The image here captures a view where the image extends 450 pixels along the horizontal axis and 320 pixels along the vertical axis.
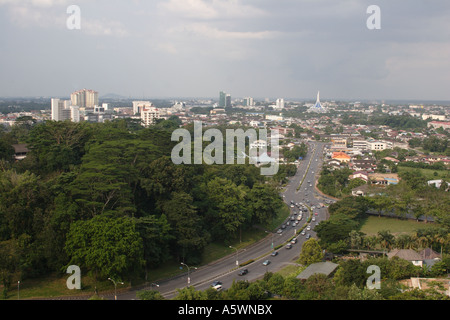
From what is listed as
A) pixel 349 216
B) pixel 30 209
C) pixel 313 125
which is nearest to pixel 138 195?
pixel 30 209

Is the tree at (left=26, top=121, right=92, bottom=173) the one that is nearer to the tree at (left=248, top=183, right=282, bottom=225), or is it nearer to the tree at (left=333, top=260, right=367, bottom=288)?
the tree at (left=248, top=183, right=282, bottom=225)

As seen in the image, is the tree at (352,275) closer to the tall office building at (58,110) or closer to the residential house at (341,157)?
the residential house at (341,157)

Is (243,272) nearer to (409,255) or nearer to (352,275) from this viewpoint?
(352,275)

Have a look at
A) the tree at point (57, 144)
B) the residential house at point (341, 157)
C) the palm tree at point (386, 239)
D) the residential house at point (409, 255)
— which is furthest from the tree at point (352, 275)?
the residential house at point (341, 157)

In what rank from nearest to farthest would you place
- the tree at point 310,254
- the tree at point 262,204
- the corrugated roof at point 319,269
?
the corrugated roof at point 319,269 → the tree at point 310,254 → the tree at point 262,204
